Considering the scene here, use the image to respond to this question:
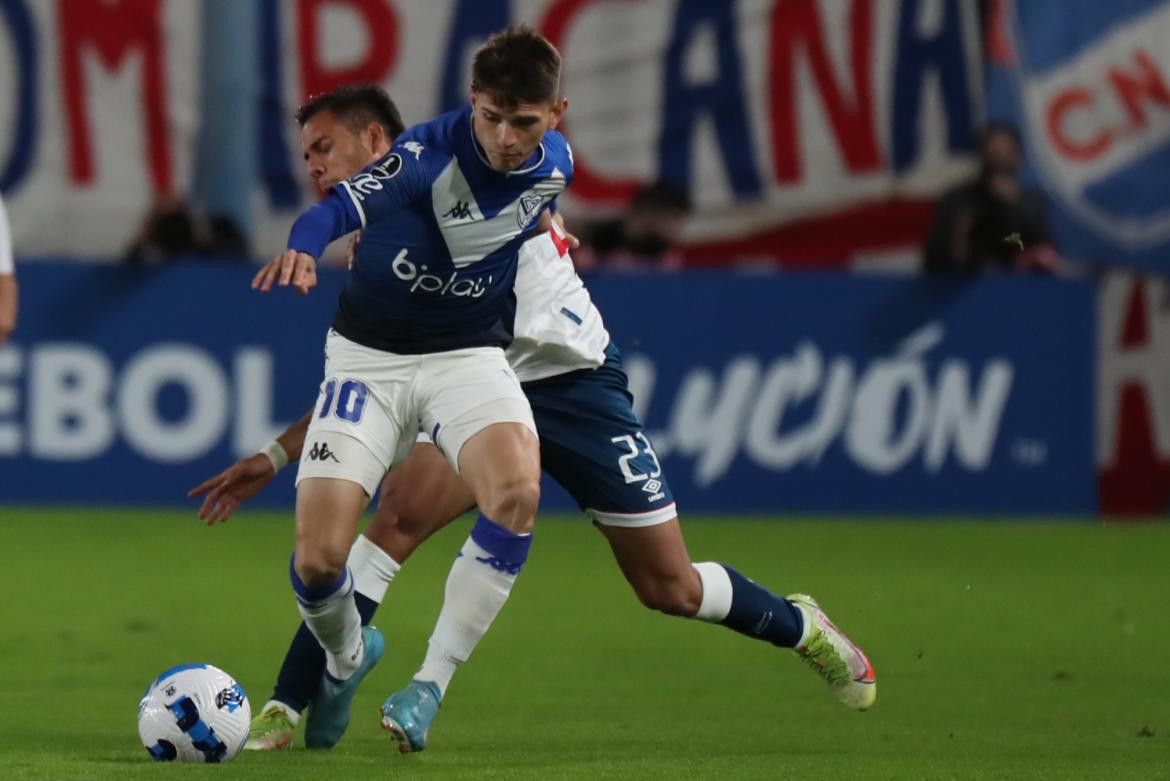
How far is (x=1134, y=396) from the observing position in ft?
43.2

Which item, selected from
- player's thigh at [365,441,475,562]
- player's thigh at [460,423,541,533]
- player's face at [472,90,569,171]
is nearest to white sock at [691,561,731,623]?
player's thigh at [365,441,475,562]

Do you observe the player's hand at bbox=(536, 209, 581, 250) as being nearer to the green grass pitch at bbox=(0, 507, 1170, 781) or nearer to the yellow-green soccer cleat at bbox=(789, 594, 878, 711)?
the yellow-green soccer cleat at bbox=(789, 594, 878, 711)

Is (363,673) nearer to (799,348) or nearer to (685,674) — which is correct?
(685,674)

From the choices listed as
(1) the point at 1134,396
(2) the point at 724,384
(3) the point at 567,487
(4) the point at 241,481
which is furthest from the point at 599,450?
(1) the point at 1134,396

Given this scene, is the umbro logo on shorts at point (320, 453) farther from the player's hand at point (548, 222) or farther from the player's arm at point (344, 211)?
the player's hand at point (548, 222)

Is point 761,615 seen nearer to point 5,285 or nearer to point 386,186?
point 386,186

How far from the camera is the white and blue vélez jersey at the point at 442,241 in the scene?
5887mm

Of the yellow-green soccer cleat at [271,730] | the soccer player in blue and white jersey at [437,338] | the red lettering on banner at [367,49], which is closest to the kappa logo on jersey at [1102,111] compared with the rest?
the red lettering on banner at [367,49]

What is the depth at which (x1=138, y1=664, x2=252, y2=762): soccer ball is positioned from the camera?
5.45m

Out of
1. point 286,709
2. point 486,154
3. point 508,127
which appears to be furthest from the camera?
point 286,709

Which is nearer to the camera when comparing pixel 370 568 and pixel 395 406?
pixel 395 406

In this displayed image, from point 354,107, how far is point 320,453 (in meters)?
1.06

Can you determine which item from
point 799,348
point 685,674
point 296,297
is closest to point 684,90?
point 799,348

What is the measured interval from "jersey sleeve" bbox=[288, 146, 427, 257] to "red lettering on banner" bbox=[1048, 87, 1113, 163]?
8982mm
